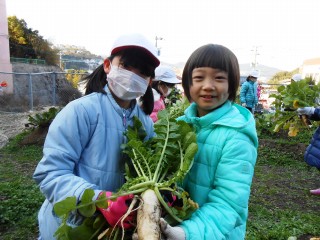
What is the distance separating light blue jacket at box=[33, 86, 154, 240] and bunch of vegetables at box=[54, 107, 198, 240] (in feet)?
0.26

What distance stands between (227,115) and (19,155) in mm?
7049

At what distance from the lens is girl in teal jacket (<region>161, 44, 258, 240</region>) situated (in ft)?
4.38

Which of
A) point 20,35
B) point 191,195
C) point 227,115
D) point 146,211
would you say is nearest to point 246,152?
point 227,115

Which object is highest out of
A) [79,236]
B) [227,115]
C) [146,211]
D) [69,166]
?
[227,115]

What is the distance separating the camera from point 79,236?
1.31 meters

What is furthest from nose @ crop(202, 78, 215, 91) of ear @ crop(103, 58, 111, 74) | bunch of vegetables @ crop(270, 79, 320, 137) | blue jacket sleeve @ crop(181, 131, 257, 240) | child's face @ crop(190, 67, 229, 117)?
bunch of vegetables @ crop(270, 79, 320, 137)

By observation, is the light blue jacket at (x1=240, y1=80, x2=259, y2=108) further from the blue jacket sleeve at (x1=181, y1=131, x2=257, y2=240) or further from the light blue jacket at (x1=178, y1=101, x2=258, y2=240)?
the blue jacket sleeve at (x1=181, y1=131, x2=257, y2=240)

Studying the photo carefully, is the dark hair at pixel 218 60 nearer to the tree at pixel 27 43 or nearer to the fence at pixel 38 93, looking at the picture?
the fence at pixel 38 93

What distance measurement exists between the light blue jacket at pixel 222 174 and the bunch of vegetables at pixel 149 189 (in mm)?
77

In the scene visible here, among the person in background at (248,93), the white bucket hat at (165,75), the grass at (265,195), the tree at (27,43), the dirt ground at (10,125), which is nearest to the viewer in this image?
the grass at (265,195)

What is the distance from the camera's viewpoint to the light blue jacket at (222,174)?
4.38 feet

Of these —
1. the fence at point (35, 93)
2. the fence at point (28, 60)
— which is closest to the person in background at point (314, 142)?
the fence at point (35, 93)

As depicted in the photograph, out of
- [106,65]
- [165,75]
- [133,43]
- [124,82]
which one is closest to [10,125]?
[165,75]

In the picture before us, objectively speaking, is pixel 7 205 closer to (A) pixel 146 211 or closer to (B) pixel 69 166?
(B) pixel 69 166
